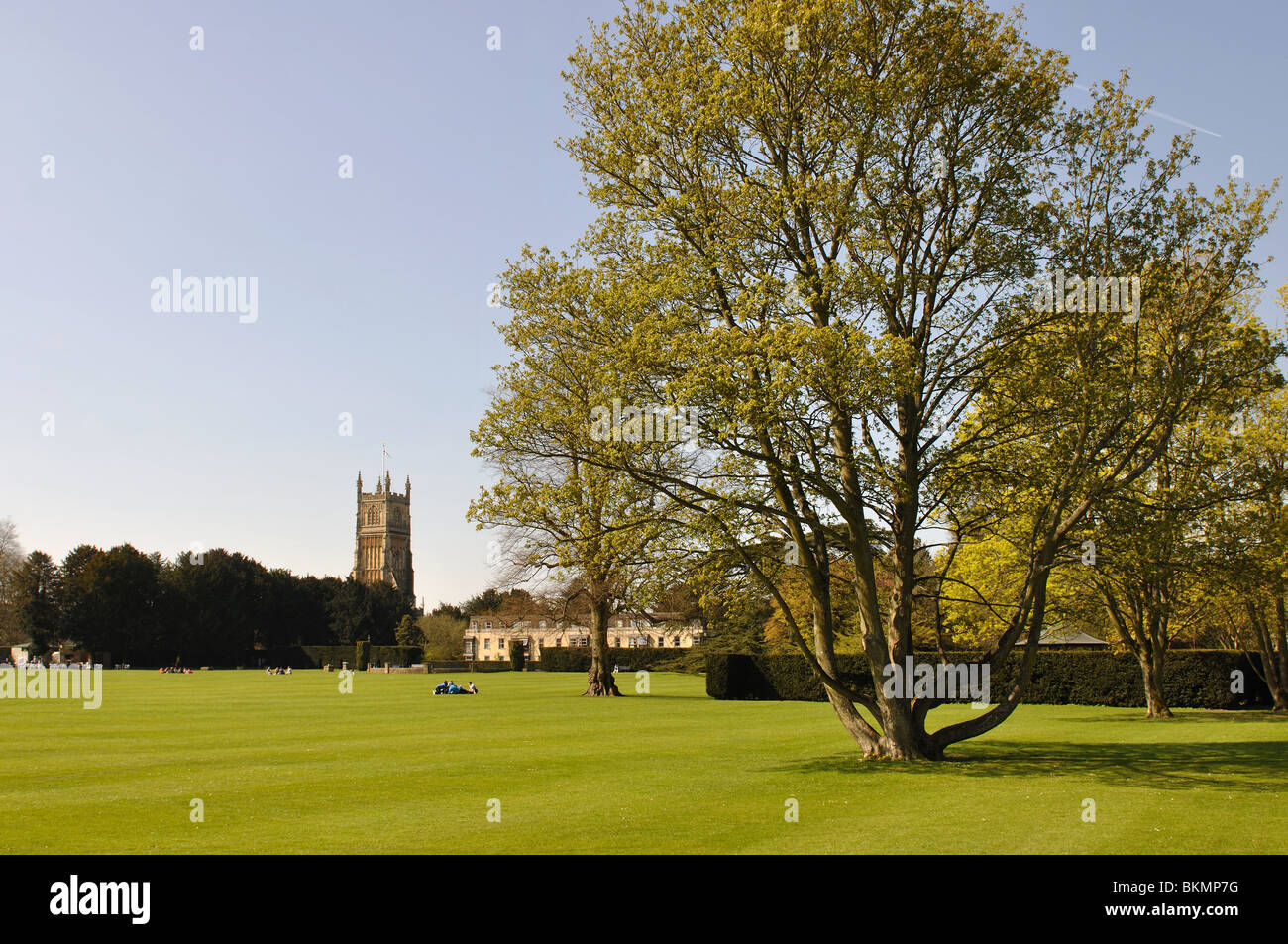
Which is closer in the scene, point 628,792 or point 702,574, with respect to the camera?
point 628,792

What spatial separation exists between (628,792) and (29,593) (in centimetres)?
10048

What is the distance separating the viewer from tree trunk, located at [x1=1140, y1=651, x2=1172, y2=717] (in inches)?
1410

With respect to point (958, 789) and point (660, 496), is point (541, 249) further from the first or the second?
point (958, 789)

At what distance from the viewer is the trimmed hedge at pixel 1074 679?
138ft

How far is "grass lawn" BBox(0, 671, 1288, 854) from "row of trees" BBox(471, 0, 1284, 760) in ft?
11.7

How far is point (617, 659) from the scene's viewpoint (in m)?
85.6

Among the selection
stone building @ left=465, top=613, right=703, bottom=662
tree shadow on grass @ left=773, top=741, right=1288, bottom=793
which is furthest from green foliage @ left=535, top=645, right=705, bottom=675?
tree shadow on grass @ left=773, top=741, right=1288, bottom=793

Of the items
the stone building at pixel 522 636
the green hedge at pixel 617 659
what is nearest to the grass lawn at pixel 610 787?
the green hedge at pixel 617 659

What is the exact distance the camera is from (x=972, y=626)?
38438mm
